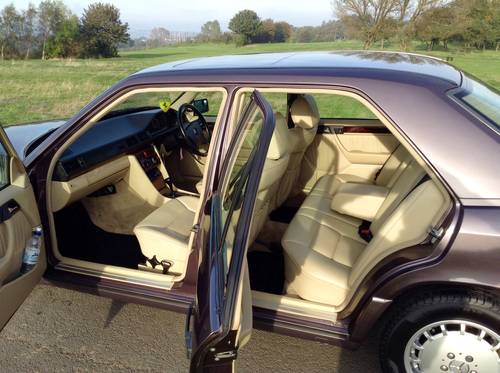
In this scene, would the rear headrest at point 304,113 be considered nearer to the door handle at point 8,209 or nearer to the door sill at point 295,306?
the door sill at point 295,306

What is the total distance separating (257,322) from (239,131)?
3.21 ft

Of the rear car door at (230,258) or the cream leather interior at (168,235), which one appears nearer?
the rear car door at (230,258)

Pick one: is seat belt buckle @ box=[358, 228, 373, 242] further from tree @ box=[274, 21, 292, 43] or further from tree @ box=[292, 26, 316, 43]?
tree @ box=[274, 21, 292, 43]

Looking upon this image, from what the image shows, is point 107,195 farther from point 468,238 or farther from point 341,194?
point 468,238

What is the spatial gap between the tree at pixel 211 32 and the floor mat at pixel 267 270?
69684mm

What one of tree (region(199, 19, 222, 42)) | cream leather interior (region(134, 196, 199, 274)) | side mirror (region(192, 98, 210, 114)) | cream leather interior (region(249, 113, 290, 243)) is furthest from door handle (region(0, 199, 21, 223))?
tree (region(199, 19, 222, 42))

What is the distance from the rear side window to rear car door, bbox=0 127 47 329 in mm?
2063

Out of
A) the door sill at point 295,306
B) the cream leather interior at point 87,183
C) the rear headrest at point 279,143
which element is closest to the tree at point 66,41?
the cream leather interior at point 87,183

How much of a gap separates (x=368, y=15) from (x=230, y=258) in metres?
26.6

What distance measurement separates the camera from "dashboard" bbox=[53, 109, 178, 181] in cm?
257

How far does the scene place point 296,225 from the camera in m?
2.53

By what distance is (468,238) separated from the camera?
5.01 ft

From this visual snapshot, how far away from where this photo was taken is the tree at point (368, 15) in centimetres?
2372

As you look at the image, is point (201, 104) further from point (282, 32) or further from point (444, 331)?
point (282, 32)
